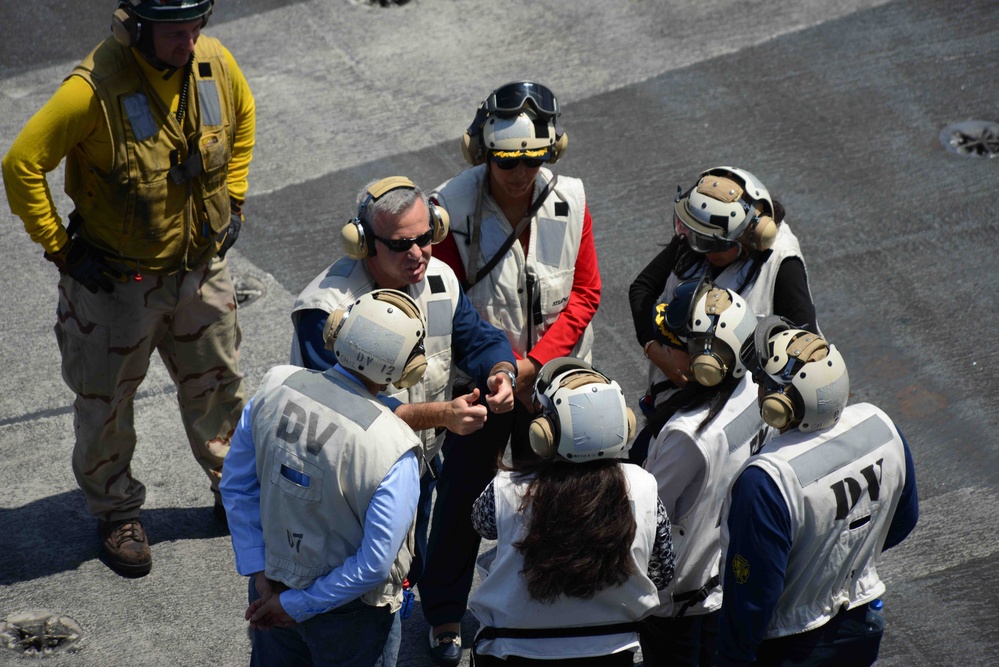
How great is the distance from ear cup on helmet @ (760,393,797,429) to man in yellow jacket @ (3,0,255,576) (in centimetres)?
272

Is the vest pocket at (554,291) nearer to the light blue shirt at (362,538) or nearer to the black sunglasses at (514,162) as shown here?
the black sunglasses at (514,162)

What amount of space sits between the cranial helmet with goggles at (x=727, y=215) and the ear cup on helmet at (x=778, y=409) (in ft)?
3.38

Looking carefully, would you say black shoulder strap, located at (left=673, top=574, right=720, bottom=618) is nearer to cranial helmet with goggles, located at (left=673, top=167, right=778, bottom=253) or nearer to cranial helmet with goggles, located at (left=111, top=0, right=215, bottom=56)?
cranial helmet with goggles, located at (left=673, top=167, right=778, bottom=253)

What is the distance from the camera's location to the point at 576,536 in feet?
10.6

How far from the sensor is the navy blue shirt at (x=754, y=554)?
3.39m

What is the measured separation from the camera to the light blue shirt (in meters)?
3.37

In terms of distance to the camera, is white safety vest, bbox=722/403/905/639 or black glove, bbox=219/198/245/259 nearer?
white safety vest, bbox=722/403/905/639

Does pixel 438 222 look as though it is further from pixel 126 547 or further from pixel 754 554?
pixel 126 547

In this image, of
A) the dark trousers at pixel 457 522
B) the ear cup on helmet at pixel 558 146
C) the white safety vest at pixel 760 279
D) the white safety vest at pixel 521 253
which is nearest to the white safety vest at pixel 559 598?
the white safety vest at pixel 760 279

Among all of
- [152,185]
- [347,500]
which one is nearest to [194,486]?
[152,185]

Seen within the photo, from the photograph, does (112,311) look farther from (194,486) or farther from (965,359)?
(965,359)

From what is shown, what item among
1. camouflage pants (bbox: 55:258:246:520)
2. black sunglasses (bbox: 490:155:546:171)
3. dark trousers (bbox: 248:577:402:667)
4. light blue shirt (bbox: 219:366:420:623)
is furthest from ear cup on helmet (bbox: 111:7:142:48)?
dark trousers (bbox: 248:577:402:667)

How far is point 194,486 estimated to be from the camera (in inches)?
223

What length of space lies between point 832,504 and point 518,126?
198cm
